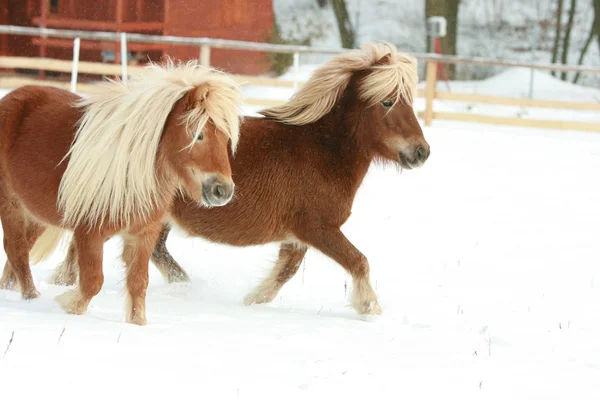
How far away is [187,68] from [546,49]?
91.2 ft

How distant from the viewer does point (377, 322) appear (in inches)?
206

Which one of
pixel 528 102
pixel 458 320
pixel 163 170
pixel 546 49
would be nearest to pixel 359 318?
pixel 458 320

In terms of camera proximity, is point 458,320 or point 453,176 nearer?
point 458,320

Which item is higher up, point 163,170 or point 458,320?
point 163,170

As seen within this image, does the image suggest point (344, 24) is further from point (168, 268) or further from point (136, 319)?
point (136, 319)

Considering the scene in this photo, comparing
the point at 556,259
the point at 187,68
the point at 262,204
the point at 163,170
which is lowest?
the point at 556,259

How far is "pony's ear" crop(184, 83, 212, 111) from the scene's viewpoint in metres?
→ 4.38

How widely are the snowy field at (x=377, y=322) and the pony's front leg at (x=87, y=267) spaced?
147 mm

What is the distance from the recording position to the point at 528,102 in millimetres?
18094

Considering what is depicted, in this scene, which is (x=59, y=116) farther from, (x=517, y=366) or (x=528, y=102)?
(x=528, y=102)

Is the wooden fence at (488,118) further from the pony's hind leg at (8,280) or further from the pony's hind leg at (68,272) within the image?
the pony's hind leg at (8,280)

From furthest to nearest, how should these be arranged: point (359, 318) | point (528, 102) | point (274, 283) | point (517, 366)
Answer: point (528, 102) < point (274, 283) < point (359, 318) < point (517, 366)

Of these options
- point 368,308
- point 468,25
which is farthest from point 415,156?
point 468,25

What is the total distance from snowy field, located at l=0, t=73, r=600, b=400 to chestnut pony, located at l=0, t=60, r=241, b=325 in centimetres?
41
